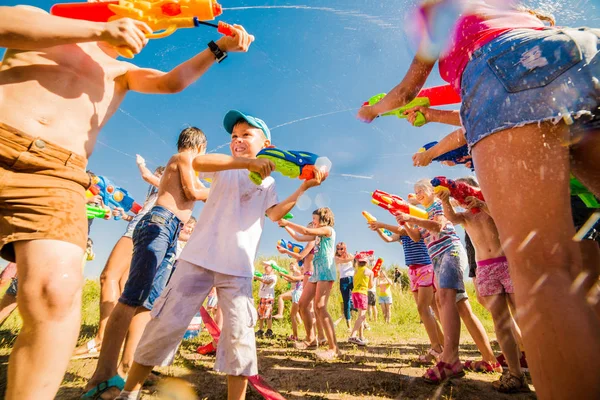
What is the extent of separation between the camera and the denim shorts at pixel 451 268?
3453 millimetres

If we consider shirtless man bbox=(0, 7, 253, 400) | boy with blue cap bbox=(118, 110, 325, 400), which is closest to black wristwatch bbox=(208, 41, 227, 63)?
shirtless man bbox=(0, 7, 253, 400)

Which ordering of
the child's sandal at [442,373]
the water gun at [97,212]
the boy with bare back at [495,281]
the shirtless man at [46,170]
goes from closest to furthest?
the shirtless man at [46,170]
the boy with bare back at [495,281]
the child's sandal at [442,373]
the water gun at [97,212]

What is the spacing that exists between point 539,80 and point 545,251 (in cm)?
51

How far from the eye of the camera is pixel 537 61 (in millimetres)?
982

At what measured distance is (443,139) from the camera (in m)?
2.32

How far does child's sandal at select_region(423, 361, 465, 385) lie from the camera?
299cm

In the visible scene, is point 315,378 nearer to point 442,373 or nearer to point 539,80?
point 442,373

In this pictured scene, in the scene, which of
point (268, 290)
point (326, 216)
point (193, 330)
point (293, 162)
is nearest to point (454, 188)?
point (293, 162)

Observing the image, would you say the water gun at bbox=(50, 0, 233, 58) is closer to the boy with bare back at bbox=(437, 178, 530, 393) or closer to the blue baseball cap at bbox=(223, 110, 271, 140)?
the blue baseball cap at bbox=(223, 110, 271, 140)

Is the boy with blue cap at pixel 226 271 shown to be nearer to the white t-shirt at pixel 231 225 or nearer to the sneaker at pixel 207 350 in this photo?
the white t-shirt at pixel 231 225

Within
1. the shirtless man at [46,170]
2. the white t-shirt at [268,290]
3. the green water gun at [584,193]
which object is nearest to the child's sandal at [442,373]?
the green water gun at [584,193]

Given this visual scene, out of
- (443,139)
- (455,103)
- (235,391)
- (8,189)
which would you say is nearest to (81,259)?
(8,189)

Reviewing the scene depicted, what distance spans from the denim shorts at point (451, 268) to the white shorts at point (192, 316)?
2.25 m

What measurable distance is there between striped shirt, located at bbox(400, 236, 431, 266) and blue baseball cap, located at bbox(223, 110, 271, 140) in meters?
3.11
